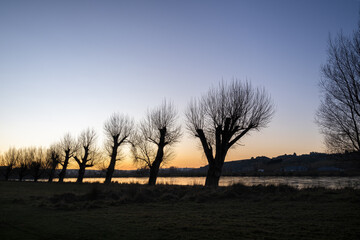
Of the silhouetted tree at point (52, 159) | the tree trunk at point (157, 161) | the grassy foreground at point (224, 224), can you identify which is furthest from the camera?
the silhouetted tree at point (52, 159)

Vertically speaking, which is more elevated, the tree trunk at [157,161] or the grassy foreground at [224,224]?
the tree trunk at [157,161]

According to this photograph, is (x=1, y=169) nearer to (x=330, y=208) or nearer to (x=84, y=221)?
(x=84, y=221)

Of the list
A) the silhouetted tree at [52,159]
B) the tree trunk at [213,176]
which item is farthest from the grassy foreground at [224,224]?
the silhouetted tree at [52,159]

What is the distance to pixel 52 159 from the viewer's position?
159 ft

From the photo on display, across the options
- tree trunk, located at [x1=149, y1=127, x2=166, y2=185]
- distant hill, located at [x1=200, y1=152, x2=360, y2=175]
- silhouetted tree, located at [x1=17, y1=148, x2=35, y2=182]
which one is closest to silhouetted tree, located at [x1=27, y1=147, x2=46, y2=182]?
silhouetted tree, located at [x1=17, y1=148, x2=35, y2=182]

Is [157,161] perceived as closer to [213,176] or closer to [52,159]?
[213,176]

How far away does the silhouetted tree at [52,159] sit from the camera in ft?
149

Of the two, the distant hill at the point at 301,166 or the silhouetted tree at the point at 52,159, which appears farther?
the silhouetted tree at the point at 52,159

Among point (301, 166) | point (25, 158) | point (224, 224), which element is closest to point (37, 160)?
point (25, 158)

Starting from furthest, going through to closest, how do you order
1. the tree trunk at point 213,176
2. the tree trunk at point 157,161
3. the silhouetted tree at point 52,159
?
1. the silhouetted tree at point 52,159
2. the tree trunk at point 157,161
3. the tree trunk at point 213,176

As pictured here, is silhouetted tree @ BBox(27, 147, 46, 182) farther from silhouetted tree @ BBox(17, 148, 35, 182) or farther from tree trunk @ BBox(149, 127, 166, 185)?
tree trunk @ BBox(149, 127, 166, 185)

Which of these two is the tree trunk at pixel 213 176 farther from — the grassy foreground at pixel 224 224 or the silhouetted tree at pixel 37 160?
the silhouetted tree at pixel 37 160

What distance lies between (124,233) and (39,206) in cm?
772

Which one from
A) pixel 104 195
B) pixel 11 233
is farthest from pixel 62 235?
pixel 104 195
